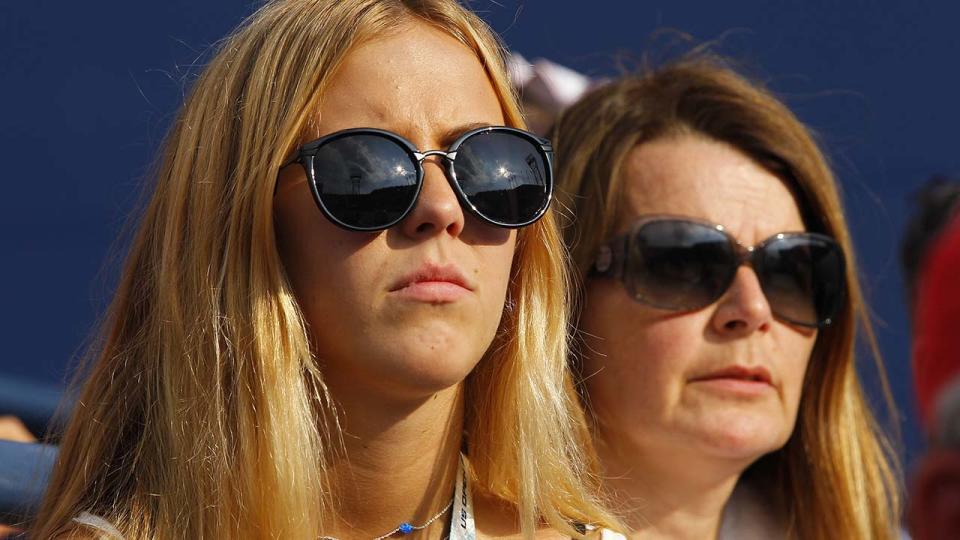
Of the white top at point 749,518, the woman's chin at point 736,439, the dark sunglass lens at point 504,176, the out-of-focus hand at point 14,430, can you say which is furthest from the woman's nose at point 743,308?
the out-of-focus hand at point 14,430

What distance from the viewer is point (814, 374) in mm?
2309

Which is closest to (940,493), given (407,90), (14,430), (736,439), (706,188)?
(407,90)

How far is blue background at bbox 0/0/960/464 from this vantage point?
360cm

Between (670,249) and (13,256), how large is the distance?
92.5 inches

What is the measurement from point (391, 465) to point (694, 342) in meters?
0.60

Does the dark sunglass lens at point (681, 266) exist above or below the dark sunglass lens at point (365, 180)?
above

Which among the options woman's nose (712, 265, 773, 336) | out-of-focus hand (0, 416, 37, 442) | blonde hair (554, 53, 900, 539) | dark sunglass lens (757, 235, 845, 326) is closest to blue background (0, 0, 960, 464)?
out-of-focus hand (0, 416, 37, 442)

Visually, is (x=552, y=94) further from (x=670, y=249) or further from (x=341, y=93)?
(x=341, y=93)

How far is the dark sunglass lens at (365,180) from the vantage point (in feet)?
5.15

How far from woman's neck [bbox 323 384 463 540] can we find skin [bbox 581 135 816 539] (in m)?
0.40

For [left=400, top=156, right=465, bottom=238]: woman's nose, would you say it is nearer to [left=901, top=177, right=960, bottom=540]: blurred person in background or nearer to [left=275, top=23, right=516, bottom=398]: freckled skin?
[left=275, top=23, right=516, bottom=398]: freckled skin

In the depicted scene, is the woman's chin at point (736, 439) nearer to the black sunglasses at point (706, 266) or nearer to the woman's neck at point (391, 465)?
the black sunglasses at point (706, 266)

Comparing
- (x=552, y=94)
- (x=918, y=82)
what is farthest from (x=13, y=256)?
(x=918, y=82)

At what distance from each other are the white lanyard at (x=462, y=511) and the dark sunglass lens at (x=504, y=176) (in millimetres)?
413
